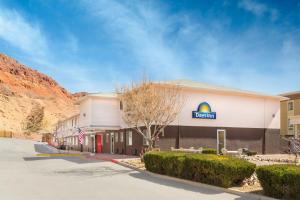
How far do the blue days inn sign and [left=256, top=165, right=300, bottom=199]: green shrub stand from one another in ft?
73.1

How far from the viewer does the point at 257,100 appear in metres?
38.7

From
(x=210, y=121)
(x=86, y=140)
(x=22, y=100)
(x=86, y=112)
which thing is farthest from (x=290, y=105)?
(x=22, y=100)

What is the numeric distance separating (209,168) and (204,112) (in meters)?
20.6

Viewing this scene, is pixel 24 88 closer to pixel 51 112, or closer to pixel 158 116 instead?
pixel 51 112

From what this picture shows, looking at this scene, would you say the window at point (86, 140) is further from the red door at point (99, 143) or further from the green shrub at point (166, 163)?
the green shrub at point (166, 163)

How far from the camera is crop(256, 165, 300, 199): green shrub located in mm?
11281

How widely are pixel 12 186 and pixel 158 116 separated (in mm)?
13282

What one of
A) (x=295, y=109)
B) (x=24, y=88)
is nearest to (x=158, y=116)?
(x=295, y=109)

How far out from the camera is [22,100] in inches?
6407

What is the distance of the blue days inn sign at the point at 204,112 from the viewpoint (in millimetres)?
34978

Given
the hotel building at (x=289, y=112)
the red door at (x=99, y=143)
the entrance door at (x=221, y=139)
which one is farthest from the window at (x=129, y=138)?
the hotel building at (x=289, y=112)

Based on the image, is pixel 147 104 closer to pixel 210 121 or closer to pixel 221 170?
pixel 210 121

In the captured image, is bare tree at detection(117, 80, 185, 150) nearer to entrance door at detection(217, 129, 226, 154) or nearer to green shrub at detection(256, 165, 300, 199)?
entrance door at detection(217, 129, 226, 154)

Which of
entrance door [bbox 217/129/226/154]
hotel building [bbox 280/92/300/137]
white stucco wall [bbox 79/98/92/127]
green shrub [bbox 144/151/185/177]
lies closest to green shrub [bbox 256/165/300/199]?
green shrub [bbox 144/151/185/177]
